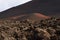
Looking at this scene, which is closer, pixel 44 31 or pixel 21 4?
pixel 44 31

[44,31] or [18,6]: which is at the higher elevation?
[44,31]

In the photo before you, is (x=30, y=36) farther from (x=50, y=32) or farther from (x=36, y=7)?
(x=36, y=7)

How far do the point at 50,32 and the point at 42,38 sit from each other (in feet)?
1.50

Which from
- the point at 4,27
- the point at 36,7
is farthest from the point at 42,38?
the point at 36,7

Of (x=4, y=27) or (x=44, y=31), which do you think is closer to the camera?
(x=44, y=31)

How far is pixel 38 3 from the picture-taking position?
22.0m

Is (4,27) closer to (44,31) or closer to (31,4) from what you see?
(44,31)

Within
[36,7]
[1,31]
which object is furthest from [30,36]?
[36,7]

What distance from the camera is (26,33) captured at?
9.13m

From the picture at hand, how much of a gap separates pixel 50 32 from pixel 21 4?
43.7ft

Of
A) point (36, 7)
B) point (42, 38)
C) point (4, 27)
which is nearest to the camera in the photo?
point (42, 38)

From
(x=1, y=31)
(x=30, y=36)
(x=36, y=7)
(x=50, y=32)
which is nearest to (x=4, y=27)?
(x=1, y=31)

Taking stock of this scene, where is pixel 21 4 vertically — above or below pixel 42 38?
below

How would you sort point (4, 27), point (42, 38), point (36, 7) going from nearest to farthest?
1. point (42, 38)
2. point (4, 27)
3. point (36, 7)
